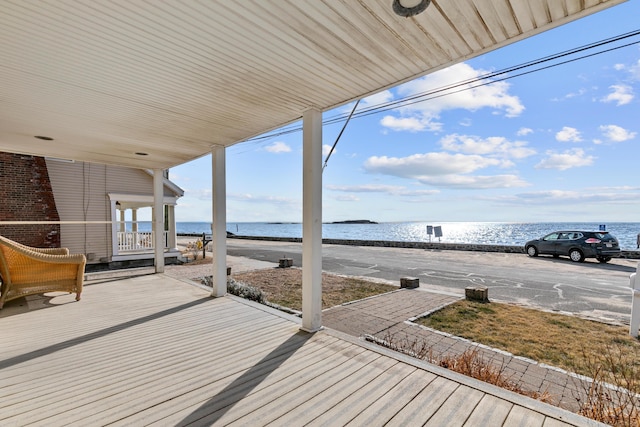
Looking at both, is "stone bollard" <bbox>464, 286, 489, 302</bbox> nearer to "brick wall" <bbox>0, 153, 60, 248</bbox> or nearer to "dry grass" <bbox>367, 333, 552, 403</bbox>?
"dry grass" <bbox>367, 333, 552, 403</bbox>

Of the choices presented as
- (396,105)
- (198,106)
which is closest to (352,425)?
(198,106)

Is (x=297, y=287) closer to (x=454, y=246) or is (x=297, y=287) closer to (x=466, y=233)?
(x=454, y=246)

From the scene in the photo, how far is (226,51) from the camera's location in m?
2.27

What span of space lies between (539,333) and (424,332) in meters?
1.60

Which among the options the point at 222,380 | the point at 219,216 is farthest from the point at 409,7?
the point at 219,216

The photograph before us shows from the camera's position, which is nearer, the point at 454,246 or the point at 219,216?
the point at 219,216

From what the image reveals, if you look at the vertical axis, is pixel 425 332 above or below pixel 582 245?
below

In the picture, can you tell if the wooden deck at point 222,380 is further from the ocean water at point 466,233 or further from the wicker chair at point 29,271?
the ocean water at point 466,233

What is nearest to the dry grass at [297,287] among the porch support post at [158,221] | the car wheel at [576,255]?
the porch support post at [158,221]

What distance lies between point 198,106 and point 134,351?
2639mm

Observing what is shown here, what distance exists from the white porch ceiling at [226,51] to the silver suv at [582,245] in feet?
40.3

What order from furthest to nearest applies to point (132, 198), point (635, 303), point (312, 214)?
point (132, 198) < point (635, 303) < point (312, 214)

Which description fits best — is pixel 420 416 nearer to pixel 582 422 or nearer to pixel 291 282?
pixel 582 422

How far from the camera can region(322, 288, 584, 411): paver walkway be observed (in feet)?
9.00
